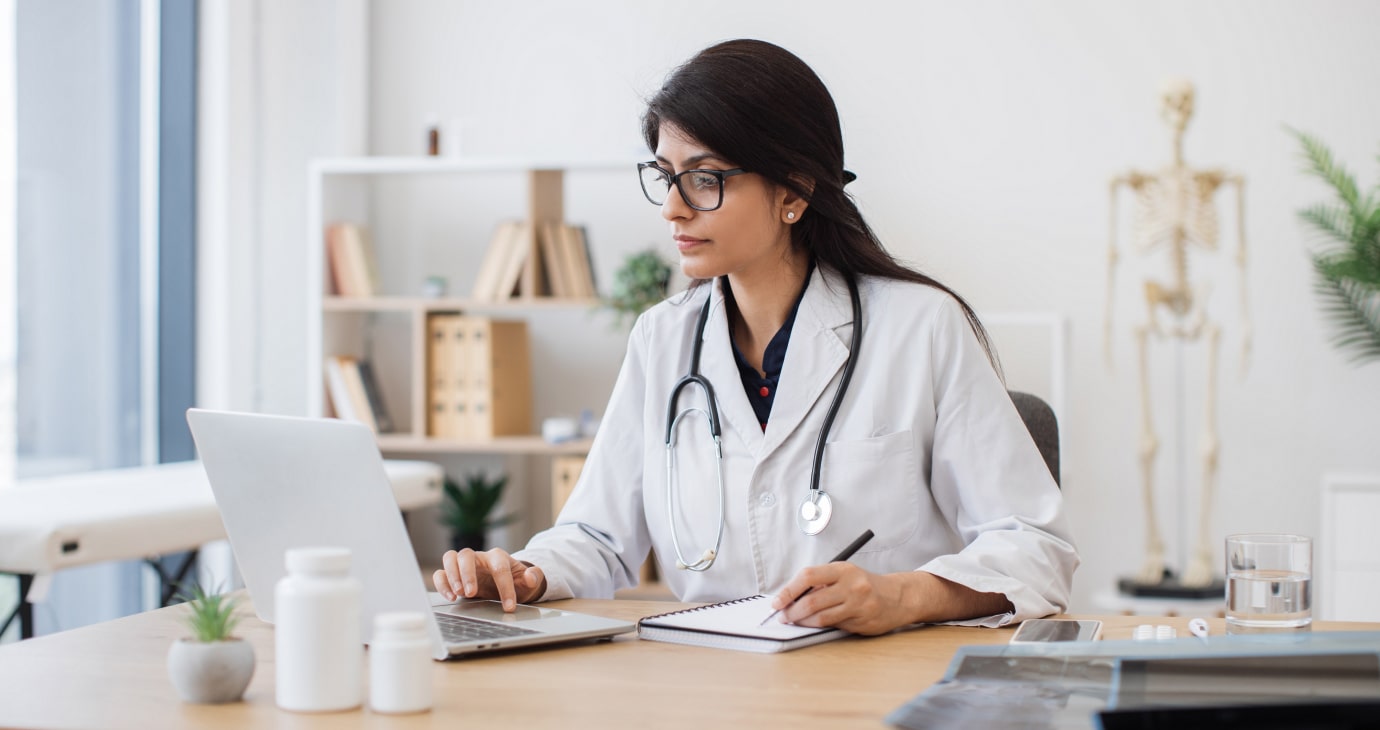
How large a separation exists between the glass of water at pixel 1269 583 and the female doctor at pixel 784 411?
0.27 meters

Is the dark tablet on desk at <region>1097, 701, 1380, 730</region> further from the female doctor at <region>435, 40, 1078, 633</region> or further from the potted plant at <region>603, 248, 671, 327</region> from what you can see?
the potted plant at <region>603, 248, 671, 327</region>

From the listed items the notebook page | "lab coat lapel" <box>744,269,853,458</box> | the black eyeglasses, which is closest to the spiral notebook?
the notebook page

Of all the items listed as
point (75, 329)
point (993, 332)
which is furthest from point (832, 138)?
point (75, 329)

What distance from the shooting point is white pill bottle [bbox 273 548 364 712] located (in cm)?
104

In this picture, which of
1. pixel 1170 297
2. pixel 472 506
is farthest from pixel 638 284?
pixel 1170 297

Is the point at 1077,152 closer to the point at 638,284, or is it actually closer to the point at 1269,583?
the point at 638,284

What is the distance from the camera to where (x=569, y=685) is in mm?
1188

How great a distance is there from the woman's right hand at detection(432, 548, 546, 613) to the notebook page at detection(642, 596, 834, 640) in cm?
20

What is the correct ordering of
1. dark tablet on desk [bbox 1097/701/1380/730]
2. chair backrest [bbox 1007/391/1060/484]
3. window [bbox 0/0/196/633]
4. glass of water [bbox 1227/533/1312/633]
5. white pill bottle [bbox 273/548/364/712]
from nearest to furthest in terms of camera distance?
dark tablet on desk [bbox 1097/701/1380/730] → white pill bottle [bbox 273/548/364/712] → glass of water [bbox 1227/533/1312/633] → chair backrest [bbox 1007/391/1060/484] → window [bbox 0/0/196/633]

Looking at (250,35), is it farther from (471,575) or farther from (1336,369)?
(1336,369)

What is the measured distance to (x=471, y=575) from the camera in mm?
1549

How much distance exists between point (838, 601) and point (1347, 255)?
301 centimetres

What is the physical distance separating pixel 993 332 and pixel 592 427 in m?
1.27

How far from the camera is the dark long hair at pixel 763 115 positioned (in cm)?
175
